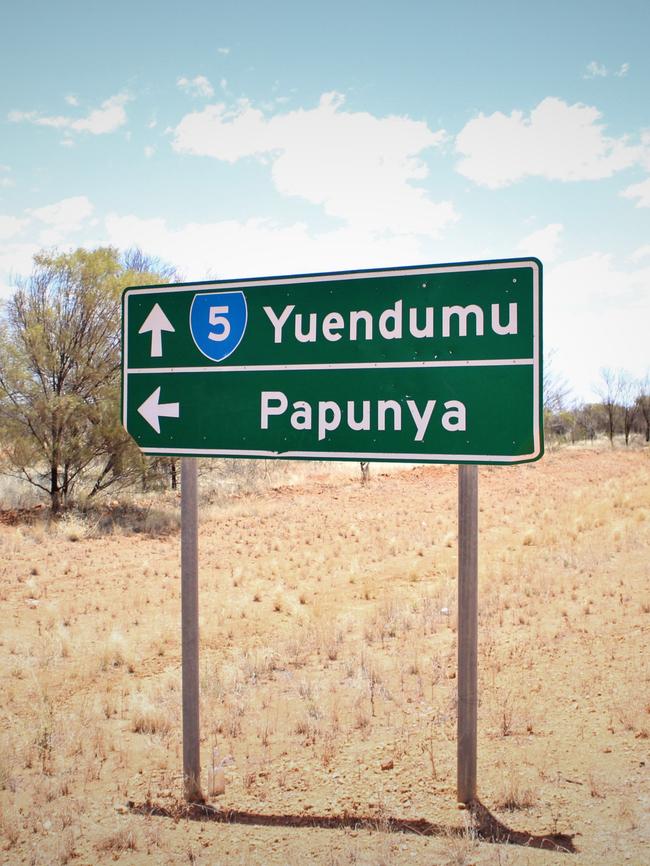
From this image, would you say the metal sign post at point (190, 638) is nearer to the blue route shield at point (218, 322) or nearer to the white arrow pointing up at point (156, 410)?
the white arrow pointing up at point (156, 410)

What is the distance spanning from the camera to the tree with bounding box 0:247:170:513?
1742 centimetres

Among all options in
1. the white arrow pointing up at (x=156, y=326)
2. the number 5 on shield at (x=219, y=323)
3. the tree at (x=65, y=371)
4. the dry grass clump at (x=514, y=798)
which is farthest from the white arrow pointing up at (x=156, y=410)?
the tree at (x=65, y=371)

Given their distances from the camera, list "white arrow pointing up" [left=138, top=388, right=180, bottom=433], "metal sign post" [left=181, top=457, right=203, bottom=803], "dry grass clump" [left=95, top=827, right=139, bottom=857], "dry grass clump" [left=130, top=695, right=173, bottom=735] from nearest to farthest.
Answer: "dry grass clump" [left=95, top=827, right=139, bottom=857] < "metal sign post" [left=181, top=457, right=203, bottom=803] < "white arrow pointing up" [left=138, top=388, right=180, bottom=433] < "dry grass clump" [left=130, top=695, right=173, bottom=735]

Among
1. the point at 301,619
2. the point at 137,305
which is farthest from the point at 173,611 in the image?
the point at 137,305

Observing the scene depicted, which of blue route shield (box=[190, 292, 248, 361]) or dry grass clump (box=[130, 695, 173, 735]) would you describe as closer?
blue route shield (box=[190, 292, 248, 361])

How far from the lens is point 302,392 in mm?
3771

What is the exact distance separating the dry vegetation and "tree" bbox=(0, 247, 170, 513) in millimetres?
4842

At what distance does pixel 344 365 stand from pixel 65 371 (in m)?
16.2

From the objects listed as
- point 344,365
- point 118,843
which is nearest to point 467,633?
point 344,365

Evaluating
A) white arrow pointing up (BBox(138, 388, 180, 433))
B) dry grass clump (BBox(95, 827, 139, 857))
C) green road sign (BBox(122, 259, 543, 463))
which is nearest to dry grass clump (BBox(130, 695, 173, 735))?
dry grass clump (BBox(95, 827, 139, 857))

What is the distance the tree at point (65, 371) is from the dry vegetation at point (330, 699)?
15.9ft

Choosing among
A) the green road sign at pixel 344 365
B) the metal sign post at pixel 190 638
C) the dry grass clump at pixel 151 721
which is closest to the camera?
the green road sign at pixel 344 365

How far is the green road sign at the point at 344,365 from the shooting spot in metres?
3.35

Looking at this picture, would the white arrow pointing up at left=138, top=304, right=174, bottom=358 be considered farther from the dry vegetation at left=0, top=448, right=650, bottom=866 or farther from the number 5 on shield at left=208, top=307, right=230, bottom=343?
the dry vegetation at left=0, top=448, right=650, bottom=866
